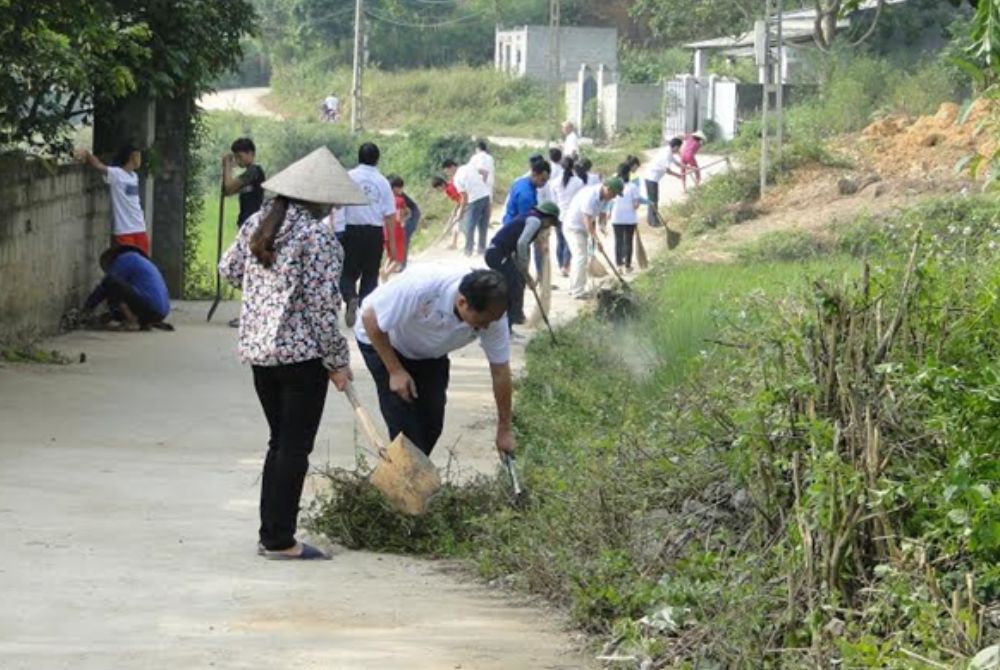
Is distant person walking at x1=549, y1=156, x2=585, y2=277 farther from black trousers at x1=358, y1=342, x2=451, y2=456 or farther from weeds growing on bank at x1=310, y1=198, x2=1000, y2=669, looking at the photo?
weeds growing on bank at x1=310, y1=198, x2=1000, y2=669

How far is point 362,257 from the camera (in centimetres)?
1823

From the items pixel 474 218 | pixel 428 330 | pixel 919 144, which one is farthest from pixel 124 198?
pixel 919 144

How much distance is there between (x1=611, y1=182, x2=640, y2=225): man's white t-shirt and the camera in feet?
91.2

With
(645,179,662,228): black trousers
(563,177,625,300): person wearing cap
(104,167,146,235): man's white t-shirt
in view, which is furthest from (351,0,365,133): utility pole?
(104,167,146,235): man's white t-shirt

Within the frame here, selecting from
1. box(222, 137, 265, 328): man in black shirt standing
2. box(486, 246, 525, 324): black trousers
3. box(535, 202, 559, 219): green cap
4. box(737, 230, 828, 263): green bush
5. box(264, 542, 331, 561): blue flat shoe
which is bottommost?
box(264, 542, 331, 561): blue flat shoe

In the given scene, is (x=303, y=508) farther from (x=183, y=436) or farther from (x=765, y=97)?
(x=765, y=97)

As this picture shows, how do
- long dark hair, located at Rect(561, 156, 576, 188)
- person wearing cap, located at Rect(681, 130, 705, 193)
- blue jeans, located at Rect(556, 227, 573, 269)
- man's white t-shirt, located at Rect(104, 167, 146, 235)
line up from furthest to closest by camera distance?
person wearing cap, located at Rect(681, 130, 705, 193) → blue jeans, located at Rect(556, 227, 573, 269) → long dark hair, located at Rect(561, 156, 576, 188) → man's white t-shirt, located at Rect(104, 167, 146, 235)

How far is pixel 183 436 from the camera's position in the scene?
13.1m

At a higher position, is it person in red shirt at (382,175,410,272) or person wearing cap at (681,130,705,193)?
person wearing cap at (681,130,705,193)

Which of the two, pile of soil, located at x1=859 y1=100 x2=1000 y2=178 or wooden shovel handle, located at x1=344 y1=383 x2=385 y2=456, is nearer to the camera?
wooden shovel handle, located at x1=344 y1=383 x2=385 y2=456

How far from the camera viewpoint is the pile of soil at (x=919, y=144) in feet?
119

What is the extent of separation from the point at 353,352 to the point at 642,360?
2.70 metres

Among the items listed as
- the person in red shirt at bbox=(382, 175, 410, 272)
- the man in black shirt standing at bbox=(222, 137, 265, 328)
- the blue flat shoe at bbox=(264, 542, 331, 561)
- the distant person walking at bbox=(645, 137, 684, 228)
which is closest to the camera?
the blue flat shoe at bbox=(264, 542, 331, 561)

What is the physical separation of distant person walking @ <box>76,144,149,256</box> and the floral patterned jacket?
33.9 feet
